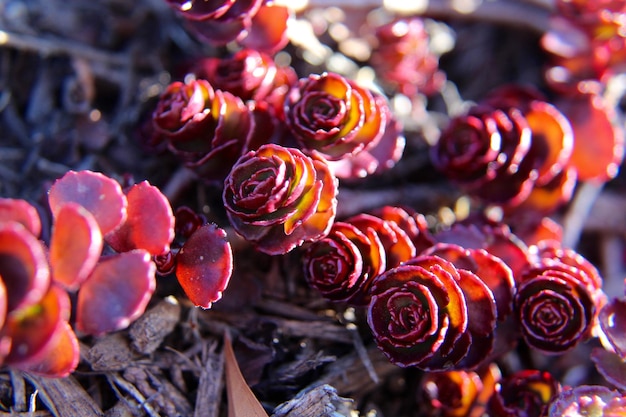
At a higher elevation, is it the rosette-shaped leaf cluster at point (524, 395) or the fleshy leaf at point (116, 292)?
the fleshy leaf at point (116, 292)

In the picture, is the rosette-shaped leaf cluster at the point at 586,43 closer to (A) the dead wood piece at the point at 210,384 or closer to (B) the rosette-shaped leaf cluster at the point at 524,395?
(B) the rosette-shaped leaf cluster at the point at 524,395

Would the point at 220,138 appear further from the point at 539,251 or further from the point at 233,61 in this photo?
the point at 539,251

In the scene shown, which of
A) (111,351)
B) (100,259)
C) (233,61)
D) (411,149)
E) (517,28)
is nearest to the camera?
(100,259)

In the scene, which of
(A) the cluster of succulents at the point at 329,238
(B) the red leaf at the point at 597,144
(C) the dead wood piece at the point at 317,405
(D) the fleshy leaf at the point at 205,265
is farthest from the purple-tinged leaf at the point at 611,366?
(D) the fleshy leaf at the point at 205,265

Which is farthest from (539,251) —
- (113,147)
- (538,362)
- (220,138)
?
(113,147)

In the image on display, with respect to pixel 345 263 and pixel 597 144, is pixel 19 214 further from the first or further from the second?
pixel 597 144

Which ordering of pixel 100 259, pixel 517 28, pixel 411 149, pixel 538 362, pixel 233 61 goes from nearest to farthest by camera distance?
pixel 100 259, pixel 233 61, pixel 538 362, pixel 411 149, pixel 517 28

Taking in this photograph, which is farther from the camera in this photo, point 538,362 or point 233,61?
point 538,362

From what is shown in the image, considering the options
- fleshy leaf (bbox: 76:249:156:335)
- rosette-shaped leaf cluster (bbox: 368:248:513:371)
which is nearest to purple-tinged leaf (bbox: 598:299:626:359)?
rosette-shaped leaf cluster (bbox: 368:248:513:371)

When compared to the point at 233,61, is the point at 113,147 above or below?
below
